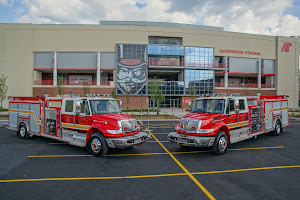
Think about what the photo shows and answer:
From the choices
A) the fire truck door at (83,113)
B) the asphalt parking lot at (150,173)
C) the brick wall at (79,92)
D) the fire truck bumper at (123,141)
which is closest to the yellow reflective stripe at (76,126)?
the fire truck door at (83,113)

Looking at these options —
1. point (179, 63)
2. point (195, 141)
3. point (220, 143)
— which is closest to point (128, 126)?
point (195, 141)

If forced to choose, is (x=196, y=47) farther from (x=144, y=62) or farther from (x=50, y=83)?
(x=50, y=83)

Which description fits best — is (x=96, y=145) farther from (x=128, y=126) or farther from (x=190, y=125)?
(x=190, y=125)

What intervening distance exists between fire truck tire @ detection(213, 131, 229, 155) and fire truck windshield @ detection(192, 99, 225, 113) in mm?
1126

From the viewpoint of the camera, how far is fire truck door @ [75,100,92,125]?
25.1 ft

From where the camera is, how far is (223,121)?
7.75 m

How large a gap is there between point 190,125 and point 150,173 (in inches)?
108

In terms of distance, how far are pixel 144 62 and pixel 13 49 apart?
90.5 ft

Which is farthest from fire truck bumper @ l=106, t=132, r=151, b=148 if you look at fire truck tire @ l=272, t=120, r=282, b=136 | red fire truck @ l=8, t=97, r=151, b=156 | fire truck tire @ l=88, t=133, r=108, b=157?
fire truck tire @ l=272, t=120, r=282, b=136

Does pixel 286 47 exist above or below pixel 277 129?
above

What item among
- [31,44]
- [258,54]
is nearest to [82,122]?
[31,44]

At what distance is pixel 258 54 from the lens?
149ft

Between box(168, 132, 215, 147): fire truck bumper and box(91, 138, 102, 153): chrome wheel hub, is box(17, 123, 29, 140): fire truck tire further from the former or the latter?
box(168, 132, 215, 147): fire truck bumper

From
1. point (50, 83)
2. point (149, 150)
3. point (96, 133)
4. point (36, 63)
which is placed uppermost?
point (36, 63)
